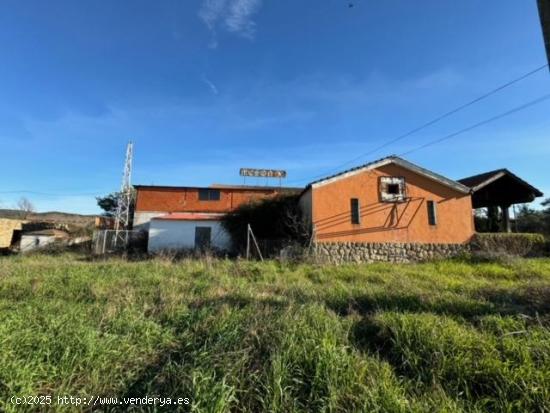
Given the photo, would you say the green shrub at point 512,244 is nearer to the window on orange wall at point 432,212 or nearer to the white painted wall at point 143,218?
the window on orange wall at point 432,212

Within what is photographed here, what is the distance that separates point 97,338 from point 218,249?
53.6 feet

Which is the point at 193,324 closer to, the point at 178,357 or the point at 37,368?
the point at 178,357

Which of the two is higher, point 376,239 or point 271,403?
point 376,239

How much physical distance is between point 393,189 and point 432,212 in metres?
2.51

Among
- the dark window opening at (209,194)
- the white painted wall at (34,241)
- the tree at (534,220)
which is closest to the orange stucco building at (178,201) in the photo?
the dark window opening at (209,194)

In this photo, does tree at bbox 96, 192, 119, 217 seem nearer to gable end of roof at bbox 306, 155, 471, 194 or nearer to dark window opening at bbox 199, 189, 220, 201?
dark window opening at bbox 199, 189, 220, 201

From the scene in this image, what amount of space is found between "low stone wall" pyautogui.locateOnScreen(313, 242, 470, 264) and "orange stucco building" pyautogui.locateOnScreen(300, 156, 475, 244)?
0.90 ft

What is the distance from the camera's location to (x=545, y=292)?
5.82 meters

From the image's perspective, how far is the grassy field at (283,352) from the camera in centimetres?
295

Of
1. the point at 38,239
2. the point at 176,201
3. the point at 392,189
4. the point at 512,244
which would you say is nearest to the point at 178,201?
the point at 176,201

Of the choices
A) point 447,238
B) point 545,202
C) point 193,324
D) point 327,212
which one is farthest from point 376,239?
point 545,202

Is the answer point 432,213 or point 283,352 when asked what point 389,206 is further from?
point 283,352

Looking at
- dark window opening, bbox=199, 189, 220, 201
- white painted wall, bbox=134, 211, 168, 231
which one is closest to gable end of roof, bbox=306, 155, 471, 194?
dark window opening, bbox=199, 189, 220, 201

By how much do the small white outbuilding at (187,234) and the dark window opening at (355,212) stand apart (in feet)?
28.6
